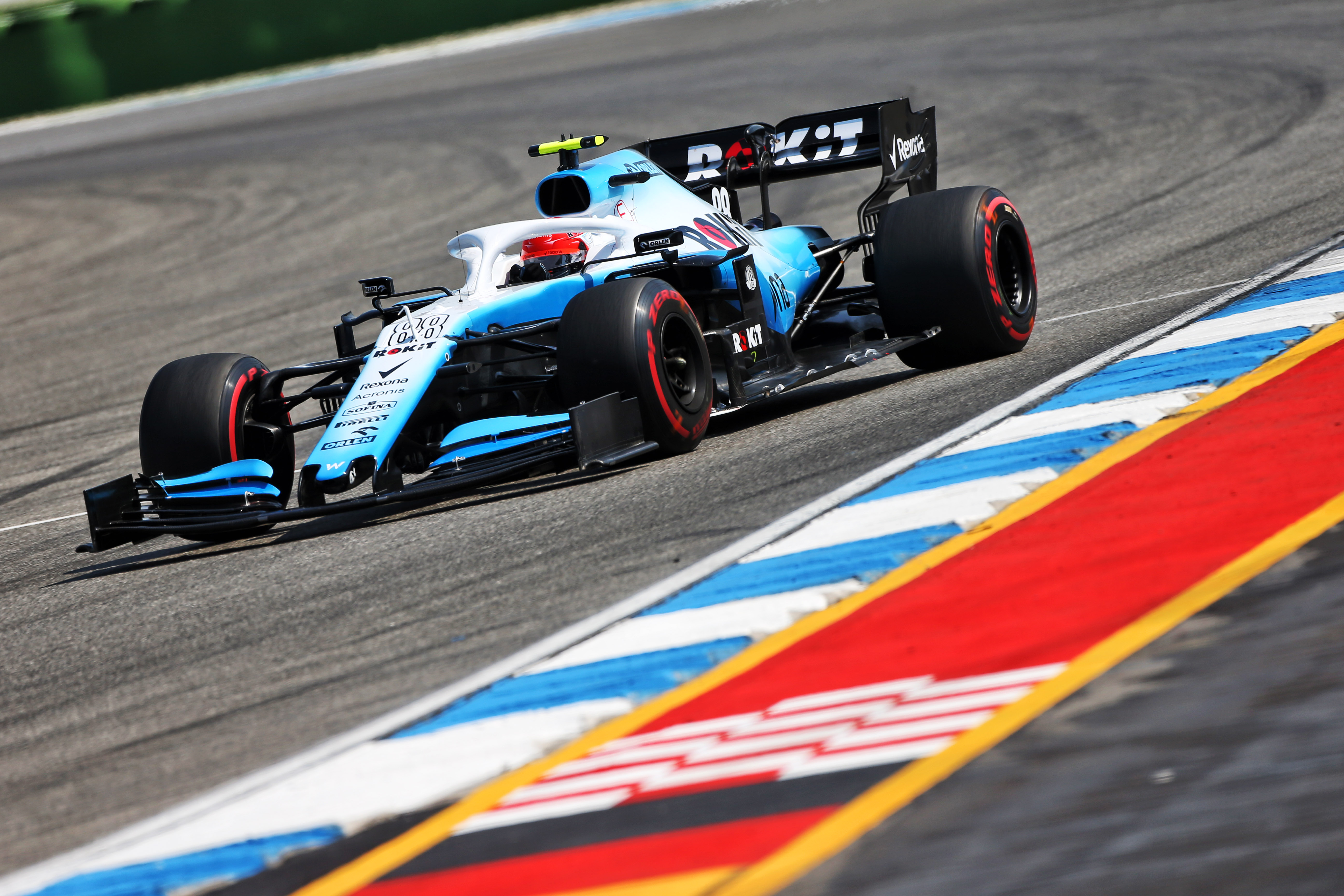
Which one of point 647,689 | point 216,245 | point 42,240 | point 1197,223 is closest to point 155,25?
point 42,240

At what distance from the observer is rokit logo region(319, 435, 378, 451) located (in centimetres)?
661

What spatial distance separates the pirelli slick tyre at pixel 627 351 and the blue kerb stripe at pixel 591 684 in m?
2.42

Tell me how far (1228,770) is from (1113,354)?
4.46 meters

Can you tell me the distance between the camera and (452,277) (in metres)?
14.9

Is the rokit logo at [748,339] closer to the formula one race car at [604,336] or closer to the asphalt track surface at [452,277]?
the formula one race car at [604,336]

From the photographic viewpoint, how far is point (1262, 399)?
19.1ft

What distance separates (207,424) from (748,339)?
2408mm

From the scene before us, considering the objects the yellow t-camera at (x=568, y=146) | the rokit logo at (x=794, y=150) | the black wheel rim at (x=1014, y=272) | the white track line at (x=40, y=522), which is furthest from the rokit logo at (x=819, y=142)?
the white track line at (x=40, y=522)

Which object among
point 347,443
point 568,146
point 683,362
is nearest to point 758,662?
point 347,443

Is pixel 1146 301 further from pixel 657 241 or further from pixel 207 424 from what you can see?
pixel 207 424

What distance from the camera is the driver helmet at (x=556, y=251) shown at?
25.5 ft

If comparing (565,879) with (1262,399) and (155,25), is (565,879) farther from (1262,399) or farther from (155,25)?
(155,25)

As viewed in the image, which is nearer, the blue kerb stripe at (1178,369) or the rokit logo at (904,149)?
the blue kerb stripe at (1178,369)

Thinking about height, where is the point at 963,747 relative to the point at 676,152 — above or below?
below
